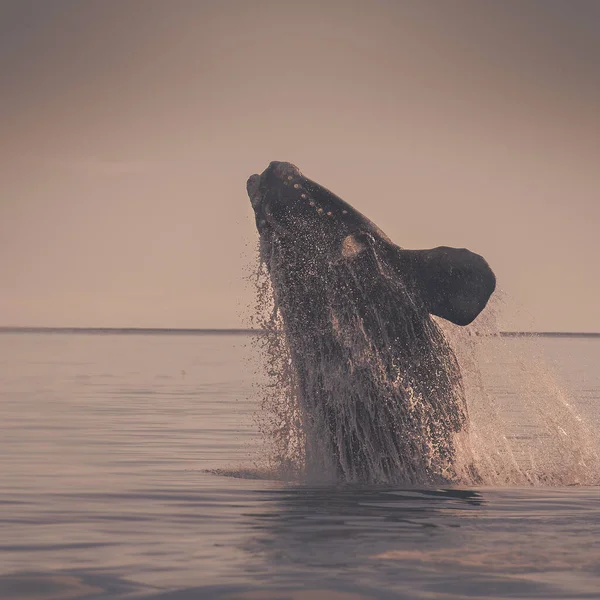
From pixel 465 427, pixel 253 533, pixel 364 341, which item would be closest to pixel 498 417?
pixel 465 427

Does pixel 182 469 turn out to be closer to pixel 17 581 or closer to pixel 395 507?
pixel 395 507

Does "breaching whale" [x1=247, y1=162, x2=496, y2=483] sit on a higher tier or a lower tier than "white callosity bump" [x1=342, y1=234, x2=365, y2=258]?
lower

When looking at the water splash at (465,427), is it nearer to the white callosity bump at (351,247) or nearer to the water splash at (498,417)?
the water splash at (498,417)

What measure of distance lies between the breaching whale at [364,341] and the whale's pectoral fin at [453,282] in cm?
2

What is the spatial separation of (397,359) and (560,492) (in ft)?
8.61

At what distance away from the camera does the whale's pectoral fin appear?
44.9 ft

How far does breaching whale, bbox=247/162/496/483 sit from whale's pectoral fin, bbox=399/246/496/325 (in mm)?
18

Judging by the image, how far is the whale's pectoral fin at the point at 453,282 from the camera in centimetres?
1369

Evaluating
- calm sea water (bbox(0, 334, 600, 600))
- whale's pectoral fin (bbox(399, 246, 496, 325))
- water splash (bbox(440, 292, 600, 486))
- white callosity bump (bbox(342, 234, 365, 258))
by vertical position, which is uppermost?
white callosity bump (bbox(342, 234, 365, 258))

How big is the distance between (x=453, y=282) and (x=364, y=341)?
52.4 inches

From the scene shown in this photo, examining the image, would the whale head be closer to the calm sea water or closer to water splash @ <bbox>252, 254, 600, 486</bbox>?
water splash @ <bbox>252, 254, 600, 486</bbox>

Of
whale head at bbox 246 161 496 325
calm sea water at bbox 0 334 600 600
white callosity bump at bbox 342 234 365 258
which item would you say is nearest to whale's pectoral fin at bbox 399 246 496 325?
whale head at bbox 246 161 496 325

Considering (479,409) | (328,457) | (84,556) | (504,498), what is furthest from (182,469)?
(84,556)

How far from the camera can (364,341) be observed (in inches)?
566
